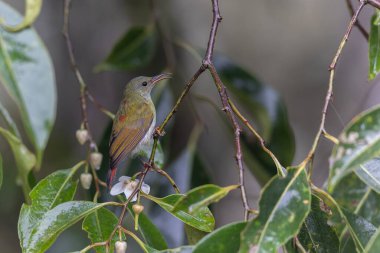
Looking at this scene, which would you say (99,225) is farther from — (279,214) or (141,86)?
(141,86)

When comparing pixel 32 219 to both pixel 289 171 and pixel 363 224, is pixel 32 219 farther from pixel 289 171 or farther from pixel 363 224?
pixel 363 224

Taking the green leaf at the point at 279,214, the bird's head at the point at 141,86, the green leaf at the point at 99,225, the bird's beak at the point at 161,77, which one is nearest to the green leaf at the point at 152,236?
the green leaf at the point at 99,225

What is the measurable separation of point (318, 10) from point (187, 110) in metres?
1.19

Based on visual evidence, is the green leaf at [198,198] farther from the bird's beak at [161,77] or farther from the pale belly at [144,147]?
the bird's beak at [161,77]

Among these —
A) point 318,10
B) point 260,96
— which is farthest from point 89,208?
point 318,10

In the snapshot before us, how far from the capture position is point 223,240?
1186 mm

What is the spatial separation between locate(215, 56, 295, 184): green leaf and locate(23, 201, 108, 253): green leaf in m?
1.10

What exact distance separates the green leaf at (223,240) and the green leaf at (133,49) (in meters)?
1.44

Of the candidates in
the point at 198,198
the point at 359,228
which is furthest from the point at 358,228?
the point at 198,198

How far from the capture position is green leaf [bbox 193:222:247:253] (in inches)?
45.8

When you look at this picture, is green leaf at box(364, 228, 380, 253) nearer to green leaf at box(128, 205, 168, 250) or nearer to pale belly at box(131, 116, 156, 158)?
green leaf at box(128, 205, 168, 250)

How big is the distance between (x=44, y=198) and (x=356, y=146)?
33.1 inches

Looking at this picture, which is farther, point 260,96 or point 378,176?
point 260,96

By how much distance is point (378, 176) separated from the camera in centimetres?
132
